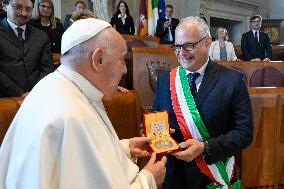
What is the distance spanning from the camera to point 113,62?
1474 mm

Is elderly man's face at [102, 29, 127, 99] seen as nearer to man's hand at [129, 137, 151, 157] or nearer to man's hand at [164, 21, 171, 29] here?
A: man's hand at [129, 137, 151, 157]

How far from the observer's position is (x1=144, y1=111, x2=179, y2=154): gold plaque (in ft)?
6.39

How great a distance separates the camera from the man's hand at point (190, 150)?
1938 millimetres

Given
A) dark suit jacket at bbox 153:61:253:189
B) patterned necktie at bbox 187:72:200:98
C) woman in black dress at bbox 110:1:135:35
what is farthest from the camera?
woman in black dress at bbox 110:1:135:35

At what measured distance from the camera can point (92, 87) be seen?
148cm

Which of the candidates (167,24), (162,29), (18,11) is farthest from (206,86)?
(162,29)

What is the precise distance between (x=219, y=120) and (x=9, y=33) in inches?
82.7

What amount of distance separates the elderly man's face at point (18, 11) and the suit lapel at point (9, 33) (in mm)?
75

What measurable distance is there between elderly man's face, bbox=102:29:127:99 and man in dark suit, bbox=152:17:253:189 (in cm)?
67

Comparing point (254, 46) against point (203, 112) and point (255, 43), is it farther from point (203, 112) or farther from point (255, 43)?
point (203, 112)

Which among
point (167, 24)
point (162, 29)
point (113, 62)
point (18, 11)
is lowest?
point (113, 62)

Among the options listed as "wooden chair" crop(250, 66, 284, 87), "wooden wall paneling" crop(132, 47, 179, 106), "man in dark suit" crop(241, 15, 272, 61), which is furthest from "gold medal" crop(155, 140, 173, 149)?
"man in dark suit" crop(241, 15, 272, 61)

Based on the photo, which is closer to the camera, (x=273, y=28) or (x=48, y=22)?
(x=48, y=22)

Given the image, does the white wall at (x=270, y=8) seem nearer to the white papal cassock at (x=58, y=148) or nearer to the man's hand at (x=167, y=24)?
the man's hand at (x=167, y=24)
